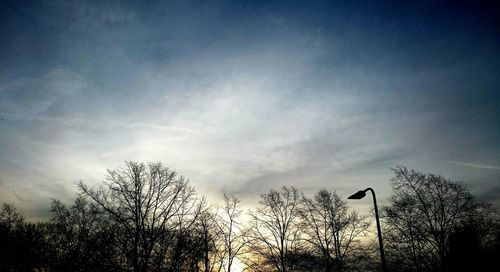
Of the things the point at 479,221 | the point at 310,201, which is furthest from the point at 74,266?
the point at 479,221

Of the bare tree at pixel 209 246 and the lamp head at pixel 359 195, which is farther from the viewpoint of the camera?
the bare tree at pixel 209 246

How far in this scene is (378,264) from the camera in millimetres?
27047

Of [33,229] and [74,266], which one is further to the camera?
[33,229]

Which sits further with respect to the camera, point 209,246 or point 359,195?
point 209,246

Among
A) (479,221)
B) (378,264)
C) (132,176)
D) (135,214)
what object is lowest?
(378,264)

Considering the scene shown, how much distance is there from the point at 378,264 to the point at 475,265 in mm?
10922

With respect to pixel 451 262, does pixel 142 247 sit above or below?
above

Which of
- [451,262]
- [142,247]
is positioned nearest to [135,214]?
[142,247]

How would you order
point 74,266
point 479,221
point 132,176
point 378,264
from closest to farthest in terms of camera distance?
1. point 74,266
2. point 132,176
3. point 479,221
4. point 378,264

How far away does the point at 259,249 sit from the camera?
93.1 feet

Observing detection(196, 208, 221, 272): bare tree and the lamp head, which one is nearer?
the lamp head

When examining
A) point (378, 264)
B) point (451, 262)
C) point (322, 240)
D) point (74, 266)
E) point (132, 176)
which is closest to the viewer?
point (74, 266)

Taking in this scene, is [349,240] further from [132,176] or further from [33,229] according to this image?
[33,229]

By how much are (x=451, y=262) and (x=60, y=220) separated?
41.2 m
